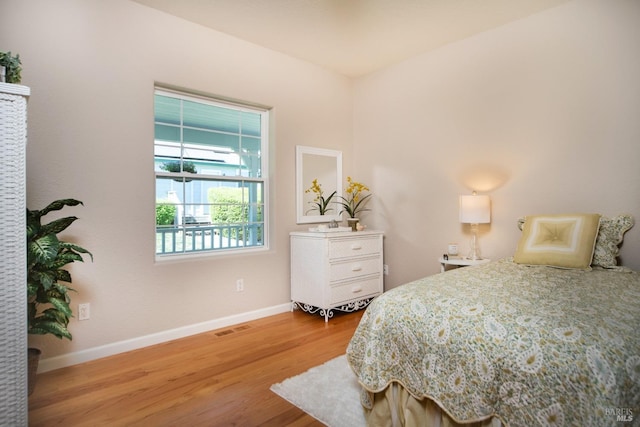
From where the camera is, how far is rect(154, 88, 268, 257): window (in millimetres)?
3078

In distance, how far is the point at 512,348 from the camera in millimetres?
1237

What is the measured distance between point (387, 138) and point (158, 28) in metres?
2.51

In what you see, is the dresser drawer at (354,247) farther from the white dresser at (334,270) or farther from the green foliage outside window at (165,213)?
the green foliage outside window at (165,213)

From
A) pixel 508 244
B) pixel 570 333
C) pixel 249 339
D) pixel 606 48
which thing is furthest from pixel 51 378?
pixel 606 48

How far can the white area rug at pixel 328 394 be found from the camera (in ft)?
5.98

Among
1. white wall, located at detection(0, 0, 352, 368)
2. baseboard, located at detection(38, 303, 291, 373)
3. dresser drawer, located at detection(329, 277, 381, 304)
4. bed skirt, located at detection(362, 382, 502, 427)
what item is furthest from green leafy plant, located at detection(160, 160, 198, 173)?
bed skirt, located at detection(362, 382, 502, 427)

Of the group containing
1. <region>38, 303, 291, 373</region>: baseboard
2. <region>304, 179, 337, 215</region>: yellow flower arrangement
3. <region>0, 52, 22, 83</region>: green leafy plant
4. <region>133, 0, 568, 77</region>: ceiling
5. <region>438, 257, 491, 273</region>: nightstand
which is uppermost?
<region>133, 0, 568, 77</region>: ceiling

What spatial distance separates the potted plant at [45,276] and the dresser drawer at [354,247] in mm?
2054

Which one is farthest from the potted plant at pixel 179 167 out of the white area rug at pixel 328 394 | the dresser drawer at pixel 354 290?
the white area rug at pixel 328 394

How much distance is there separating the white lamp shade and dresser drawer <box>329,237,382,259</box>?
3.23ft

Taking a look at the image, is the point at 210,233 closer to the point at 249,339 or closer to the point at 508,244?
the point at 249,339

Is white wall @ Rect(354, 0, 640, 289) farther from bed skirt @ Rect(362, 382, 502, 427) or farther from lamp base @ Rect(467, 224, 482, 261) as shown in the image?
bed skirt @ Rect(362, 382, 502, 427)

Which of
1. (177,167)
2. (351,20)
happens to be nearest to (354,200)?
(351,20)

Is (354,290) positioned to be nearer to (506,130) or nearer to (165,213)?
(165,213)
